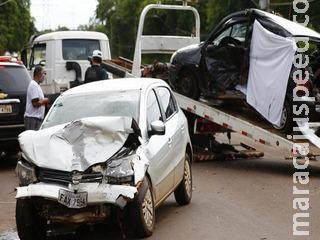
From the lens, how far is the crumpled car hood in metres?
6.34

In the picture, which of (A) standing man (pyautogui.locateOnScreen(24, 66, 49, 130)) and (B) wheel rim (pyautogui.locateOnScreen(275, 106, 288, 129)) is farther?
(B) wheel rim (pyautogui.locateOnScreen(275, 106, 288, 129))

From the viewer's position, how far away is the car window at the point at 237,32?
12.0 m

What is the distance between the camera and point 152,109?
7.75m

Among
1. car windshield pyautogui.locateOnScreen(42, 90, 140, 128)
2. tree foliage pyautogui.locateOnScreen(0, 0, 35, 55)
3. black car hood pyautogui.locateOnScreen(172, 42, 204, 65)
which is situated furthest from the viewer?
tree foliage pyautogui.locateOnScreen(0, 0, 35, 55)

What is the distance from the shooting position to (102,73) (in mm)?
12508

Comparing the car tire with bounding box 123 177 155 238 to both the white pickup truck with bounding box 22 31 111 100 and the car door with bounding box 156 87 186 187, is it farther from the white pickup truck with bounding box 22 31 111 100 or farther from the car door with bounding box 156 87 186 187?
the white pickup truck with bounding box 22 31 111 100

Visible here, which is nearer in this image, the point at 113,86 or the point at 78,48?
the point at 113,86

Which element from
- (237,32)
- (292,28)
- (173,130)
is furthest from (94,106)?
(237,32)

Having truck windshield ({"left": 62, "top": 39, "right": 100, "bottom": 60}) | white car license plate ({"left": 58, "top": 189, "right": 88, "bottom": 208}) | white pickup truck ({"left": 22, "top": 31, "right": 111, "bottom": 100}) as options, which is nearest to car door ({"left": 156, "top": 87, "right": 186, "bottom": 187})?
white car license plate ({"left": 58, "top": 189, "right": 88, "bottom": 208})

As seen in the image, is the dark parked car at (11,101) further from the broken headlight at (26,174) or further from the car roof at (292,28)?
the broken headlight at (26,174)

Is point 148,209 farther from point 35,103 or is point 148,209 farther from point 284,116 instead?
point 284,116

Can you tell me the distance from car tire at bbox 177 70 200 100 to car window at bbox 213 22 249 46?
3.17ft

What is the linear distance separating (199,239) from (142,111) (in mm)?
1637

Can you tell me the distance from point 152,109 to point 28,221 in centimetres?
215
